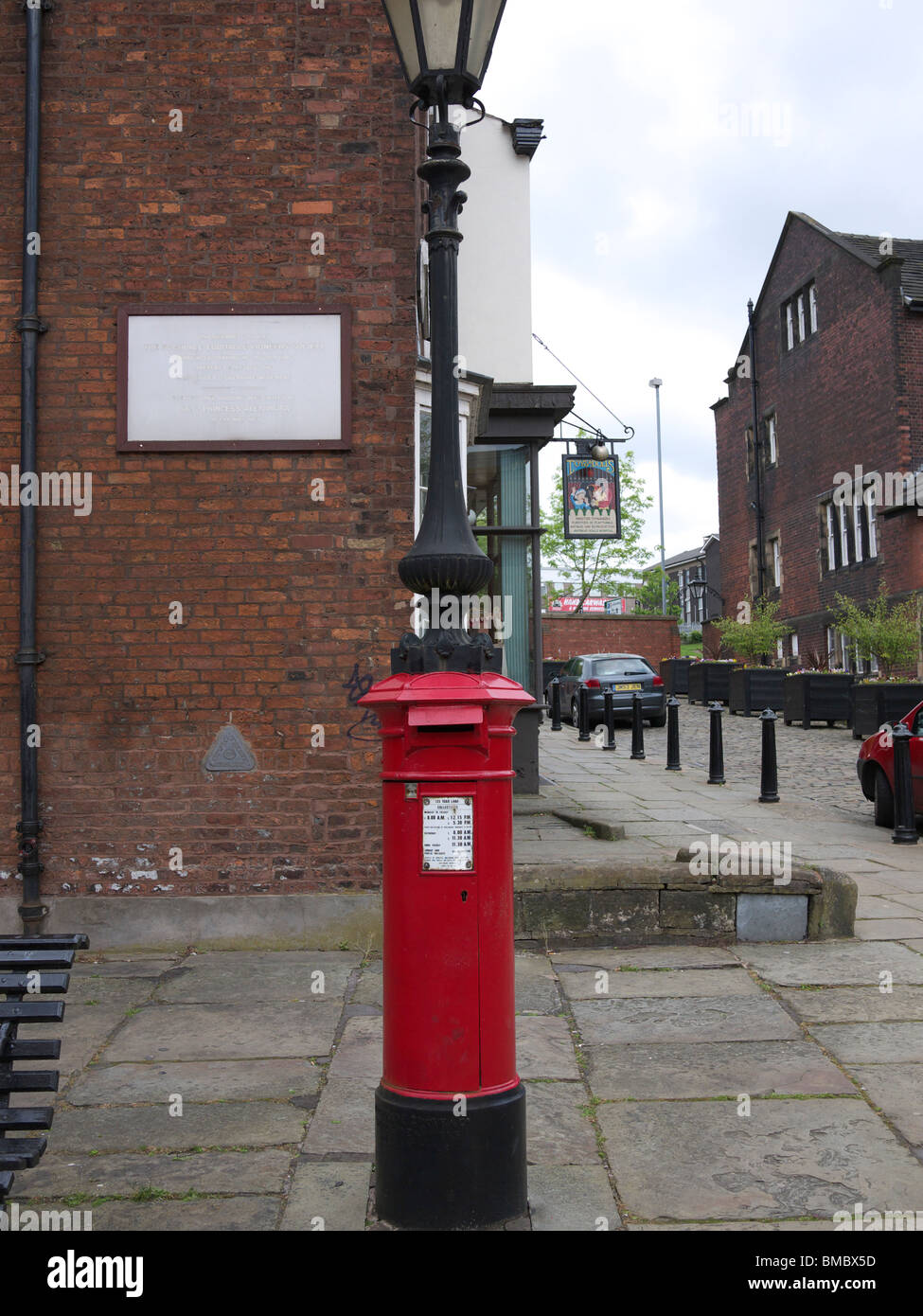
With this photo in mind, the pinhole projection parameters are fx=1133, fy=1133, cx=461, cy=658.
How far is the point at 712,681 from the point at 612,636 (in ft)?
31.6

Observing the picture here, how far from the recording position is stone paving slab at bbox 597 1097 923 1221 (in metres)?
3.18

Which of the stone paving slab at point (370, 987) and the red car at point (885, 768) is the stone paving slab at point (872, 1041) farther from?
the red car at point (885, 768)

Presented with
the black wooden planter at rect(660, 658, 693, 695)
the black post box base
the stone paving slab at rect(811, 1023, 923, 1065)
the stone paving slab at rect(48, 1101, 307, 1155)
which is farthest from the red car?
the black wooden planter at rect(660, 658, 693, 695)

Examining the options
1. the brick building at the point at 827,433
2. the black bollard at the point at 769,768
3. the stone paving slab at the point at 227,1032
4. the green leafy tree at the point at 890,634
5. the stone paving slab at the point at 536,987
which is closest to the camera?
the stone paving slab at the point at 227,1032

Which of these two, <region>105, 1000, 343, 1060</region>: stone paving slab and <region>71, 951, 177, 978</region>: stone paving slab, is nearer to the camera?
<region>105, 1000, 343, 1060</region>: stone paving slab

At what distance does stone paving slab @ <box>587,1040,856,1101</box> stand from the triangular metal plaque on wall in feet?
8.48

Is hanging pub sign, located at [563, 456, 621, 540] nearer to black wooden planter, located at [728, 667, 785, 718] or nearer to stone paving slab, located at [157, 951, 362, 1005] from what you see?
black wooden planter, located at [728, 667, 785, 718]

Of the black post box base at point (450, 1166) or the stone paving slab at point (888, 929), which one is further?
the stone paving slab at point (888, 929)

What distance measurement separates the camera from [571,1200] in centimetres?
323

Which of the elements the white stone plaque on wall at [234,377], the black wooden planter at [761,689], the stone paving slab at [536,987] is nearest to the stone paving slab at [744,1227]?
the stone paving slab at [536,987]

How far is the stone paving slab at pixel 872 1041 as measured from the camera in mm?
4375

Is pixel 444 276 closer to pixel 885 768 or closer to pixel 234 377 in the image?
pixel 234 377

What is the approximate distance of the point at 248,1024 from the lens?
4.93 meters

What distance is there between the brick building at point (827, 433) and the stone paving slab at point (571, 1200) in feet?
68.2
